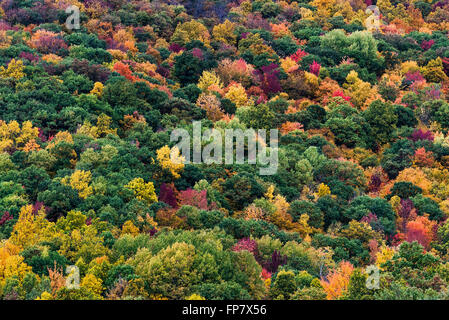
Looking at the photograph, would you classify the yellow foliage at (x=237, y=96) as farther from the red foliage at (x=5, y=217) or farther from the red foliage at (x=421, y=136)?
the red foliage at (x=5, y=217)

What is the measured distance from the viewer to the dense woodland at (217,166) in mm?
50844

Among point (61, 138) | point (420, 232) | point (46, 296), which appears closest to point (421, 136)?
point (420, 232)

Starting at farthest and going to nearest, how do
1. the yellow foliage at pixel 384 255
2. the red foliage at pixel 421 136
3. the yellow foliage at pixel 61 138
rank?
the red foliage at pixel 421 136 → the yellow foliage at pixel 61 138 → the yellow foliage at pixel 384 255

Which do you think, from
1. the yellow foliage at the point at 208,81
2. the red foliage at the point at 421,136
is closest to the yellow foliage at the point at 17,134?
the yellow foliage at the point at 208,81

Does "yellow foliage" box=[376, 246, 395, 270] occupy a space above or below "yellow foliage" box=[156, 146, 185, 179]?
below

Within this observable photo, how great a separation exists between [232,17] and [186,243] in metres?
73.0

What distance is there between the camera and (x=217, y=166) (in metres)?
72.9

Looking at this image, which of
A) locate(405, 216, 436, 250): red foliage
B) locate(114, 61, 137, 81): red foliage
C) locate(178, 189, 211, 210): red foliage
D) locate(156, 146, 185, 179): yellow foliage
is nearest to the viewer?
locate(405, 216, 436, 250): red foliage

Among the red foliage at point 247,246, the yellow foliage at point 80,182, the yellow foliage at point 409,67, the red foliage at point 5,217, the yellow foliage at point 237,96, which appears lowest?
the red foliage at point 247,246

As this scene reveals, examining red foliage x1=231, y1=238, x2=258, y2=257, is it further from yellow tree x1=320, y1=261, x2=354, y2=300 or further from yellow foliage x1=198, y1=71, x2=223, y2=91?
yellow foliage x1=198, y1=71, x2=223, y2=91

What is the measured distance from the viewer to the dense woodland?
50.8m

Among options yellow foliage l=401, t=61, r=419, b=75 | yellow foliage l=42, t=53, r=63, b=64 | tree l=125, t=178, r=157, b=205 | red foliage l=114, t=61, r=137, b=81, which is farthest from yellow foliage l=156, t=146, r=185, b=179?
yellow foliage l=401, t=61, r=419, b=75

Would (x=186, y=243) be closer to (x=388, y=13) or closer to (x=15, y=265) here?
(x=15, y=265)
